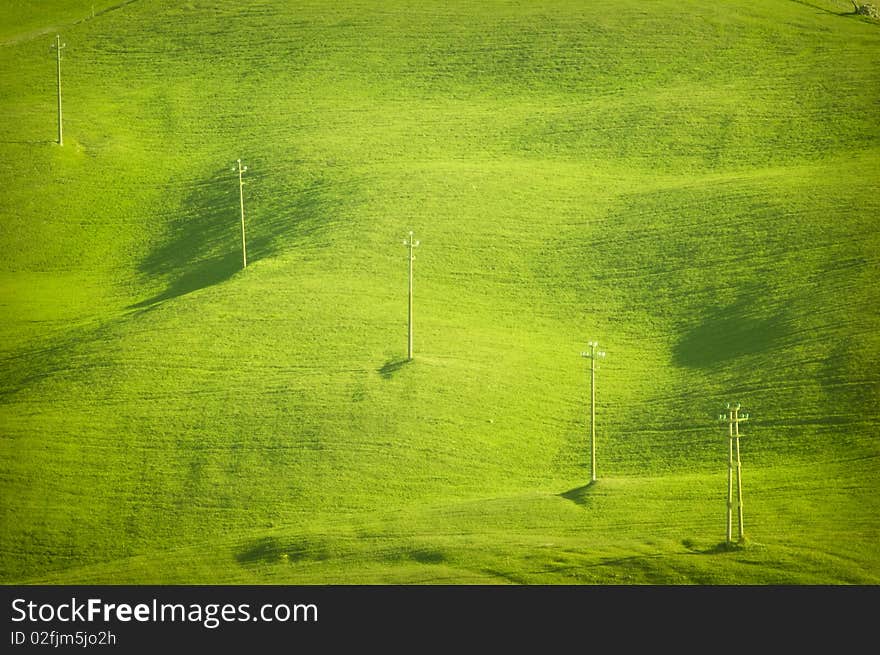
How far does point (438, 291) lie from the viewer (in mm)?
53406

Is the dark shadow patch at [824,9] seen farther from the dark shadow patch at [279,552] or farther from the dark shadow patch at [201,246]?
the dark shadow patch at [279,552]

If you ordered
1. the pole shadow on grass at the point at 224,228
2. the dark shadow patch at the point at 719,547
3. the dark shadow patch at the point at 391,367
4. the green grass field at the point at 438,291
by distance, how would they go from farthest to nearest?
1. the pole shadow on grass at the point at 224,228
2. the dark shadow patch at the point at 391,367
3. the green grass field at the point at 438,291
4. the dark shadow patch at the point at 719,547

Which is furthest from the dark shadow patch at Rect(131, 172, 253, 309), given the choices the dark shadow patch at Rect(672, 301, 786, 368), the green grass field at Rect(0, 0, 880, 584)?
the dark shadow patch at Rect(672, 301, 786, 368)

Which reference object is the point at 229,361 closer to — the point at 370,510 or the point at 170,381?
the point at 170,381

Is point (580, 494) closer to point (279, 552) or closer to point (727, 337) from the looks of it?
point (279, 552)

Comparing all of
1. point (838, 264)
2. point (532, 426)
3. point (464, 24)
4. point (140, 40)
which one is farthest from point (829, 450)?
point (140, 40)

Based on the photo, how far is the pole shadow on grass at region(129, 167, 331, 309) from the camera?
57375mm

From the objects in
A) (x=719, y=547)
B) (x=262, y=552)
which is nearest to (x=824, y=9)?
(x=719, y=547)

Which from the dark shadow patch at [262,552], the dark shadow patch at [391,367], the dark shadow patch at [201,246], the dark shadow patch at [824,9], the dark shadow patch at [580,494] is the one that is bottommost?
the dark shadow patch at [262,552]

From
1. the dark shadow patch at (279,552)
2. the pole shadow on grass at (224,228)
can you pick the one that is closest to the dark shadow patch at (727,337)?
the dark shadow patch at (279,552)

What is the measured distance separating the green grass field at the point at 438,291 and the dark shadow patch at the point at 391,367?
153 mm

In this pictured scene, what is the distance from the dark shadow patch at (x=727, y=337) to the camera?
1869 inches

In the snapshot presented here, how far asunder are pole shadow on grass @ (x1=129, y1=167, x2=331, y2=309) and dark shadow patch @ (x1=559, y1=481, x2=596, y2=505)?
22779mm

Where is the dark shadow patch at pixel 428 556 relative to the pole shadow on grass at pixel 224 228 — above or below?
below
